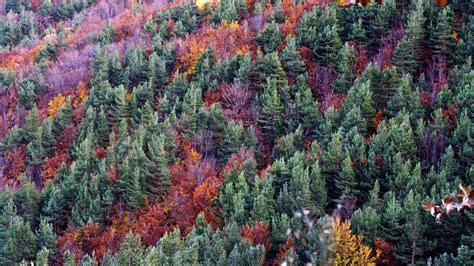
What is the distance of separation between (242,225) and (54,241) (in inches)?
410

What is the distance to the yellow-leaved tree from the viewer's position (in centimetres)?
2180

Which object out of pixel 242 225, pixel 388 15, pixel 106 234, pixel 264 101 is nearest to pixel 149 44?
pixel 264 101

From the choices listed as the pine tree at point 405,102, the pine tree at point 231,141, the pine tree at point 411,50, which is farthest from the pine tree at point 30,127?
the pine tree at point 411,50

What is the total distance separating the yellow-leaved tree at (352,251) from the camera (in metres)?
21.8

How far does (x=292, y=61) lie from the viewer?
136 feet

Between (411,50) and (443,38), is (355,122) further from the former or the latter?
(443,38)

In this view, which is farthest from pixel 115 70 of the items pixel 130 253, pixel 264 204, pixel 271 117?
pixel 130 253

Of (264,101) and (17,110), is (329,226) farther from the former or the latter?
(17,110)

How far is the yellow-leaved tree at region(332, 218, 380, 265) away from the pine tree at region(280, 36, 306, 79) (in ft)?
68.1

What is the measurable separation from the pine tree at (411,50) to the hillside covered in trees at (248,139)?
139 mm

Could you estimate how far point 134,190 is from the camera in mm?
32375

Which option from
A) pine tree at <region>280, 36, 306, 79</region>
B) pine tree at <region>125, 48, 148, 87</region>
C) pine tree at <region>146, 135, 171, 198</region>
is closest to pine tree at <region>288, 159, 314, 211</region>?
pine tree at <region>146, 135, 171, 198</region>

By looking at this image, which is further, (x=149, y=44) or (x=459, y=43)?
(x=149, y=44)

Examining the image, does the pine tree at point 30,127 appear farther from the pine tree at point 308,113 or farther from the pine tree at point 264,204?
the pine tree at point 264,204
